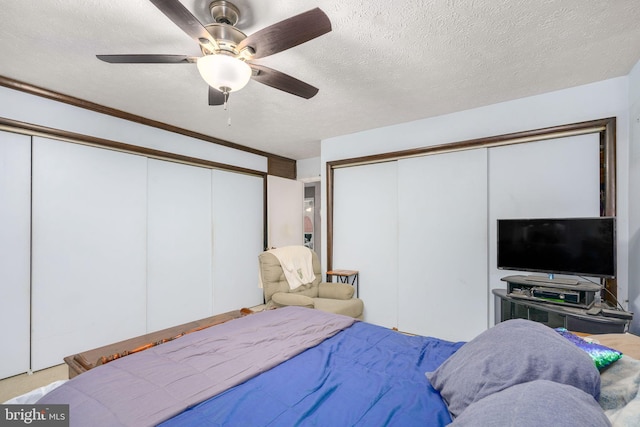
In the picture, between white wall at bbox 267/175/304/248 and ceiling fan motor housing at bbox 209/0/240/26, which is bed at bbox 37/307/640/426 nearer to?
ceiling fan motor housing at bbox 209/0/240/26

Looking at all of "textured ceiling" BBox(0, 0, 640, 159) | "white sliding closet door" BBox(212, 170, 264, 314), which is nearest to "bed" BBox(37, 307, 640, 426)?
"textured ceiling" BBox(0, 0, 640, 159)

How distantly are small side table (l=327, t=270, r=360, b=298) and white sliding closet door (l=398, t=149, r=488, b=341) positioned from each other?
64 centimetres

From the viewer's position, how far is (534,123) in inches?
114

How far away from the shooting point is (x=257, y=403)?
119cm

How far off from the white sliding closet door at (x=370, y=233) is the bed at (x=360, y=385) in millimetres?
2083

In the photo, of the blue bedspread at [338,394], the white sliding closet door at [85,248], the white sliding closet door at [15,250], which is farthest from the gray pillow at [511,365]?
the white sliding closet door at [15,250]

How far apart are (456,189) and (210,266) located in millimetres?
3392

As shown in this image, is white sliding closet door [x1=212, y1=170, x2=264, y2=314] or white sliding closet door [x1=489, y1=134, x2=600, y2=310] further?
white sliding closet door [x1=212, y1=170, x2=264, y2=314]

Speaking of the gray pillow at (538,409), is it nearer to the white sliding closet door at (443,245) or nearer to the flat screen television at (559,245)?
the flat screen television at (559,245)

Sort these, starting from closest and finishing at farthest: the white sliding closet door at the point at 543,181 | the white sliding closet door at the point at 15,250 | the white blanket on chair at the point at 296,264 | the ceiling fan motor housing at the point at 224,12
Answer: the ceiling fan motor housing at the point at 224,12 < the white sliding closet door at the point at 15,250 < the white sliding closet door at the point at 543,181 < the white blanket on chair at the point at 296,264

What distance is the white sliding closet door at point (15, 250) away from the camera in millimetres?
2562

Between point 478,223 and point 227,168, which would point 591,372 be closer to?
point 478,223

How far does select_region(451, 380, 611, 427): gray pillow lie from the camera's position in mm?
661

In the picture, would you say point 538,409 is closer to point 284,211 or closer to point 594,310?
point 594,310
